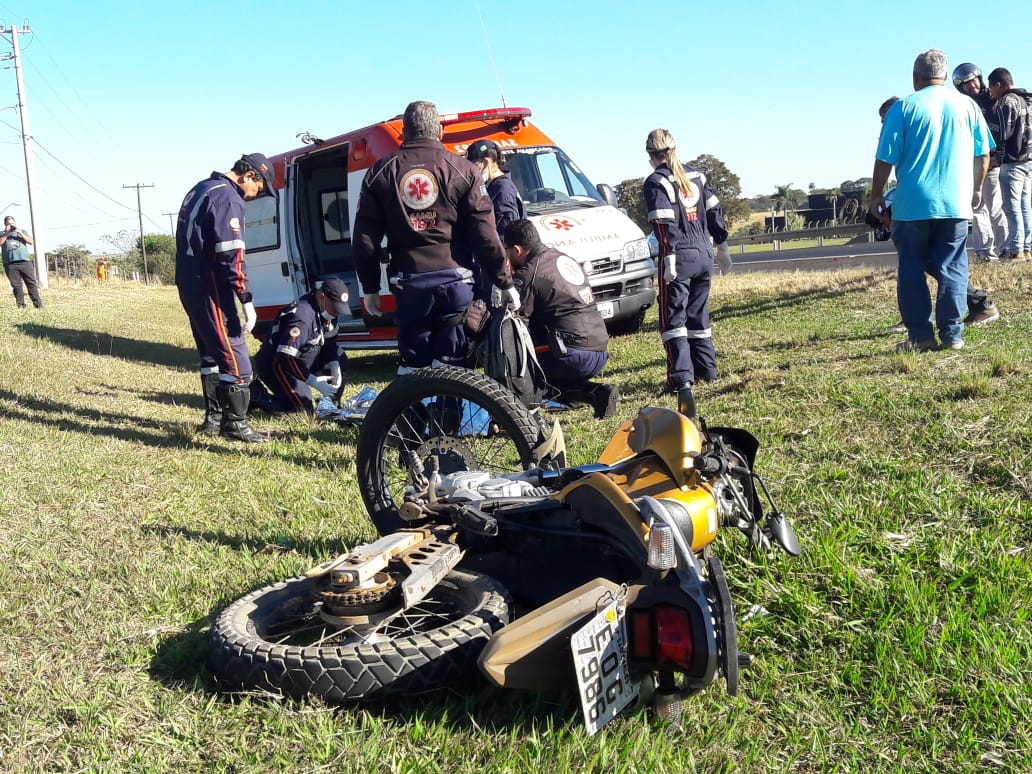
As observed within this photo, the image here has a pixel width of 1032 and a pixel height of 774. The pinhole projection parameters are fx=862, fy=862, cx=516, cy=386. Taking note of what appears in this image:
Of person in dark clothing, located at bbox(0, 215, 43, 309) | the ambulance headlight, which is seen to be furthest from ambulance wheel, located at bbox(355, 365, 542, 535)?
person in dark clothing, located at bbox(0, 215, 43, 309)

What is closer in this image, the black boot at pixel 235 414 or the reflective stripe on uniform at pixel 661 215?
the black boot at pixel 235 414

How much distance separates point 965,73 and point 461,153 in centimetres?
562

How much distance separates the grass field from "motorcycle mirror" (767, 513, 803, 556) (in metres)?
0.27

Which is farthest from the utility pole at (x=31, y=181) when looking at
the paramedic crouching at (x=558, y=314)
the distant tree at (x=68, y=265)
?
the paramedic crouching at (x=558, y=314)

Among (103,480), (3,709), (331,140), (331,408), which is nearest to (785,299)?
(331,140)

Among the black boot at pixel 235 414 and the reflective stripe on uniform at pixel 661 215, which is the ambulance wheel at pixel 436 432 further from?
the reflective stripe on uniform at pixel 661 215

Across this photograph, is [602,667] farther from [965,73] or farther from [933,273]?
[965,73]

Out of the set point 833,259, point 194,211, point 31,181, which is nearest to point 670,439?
point 194,211

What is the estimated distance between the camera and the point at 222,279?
6.25 m

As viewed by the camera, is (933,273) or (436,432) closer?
(436,432)

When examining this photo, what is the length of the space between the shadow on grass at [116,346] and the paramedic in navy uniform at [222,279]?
208 inches

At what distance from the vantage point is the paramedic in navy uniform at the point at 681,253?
6.38 m

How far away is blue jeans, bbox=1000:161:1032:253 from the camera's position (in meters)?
9.68

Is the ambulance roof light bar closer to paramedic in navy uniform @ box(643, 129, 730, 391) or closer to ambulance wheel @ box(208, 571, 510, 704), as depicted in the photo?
paramedic in navy uniform @ box(643, 129, 730, 391)
